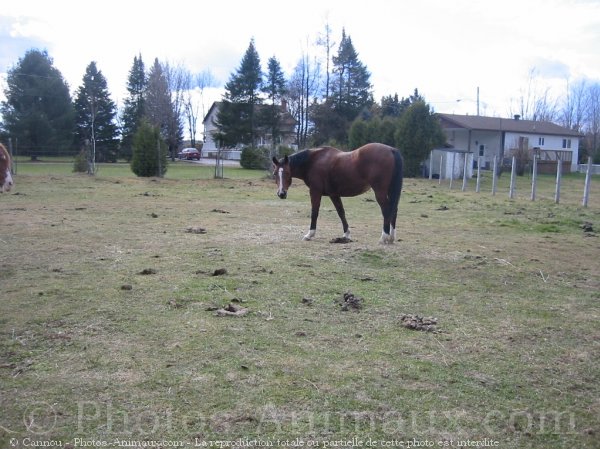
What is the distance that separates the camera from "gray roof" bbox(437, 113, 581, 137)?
47.9 meters

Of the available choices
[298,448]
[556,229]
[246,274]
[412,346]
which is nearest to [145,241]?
[246,274]

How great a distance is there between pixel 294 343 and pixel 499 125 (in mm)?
51140

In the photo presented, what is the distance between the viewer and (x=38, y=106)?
4312 centimetres

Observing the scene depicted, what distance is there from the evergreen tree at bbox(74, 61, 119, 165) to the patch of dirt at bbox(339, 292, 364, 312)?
44314 mm

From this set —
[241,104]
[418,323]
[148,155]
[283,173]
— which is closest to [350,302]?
[418,323]

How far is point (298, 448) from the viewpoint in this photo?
252 cm

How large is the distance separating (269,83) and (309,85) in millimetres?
4233

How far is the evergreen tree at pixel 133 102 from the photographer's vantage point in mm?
49166

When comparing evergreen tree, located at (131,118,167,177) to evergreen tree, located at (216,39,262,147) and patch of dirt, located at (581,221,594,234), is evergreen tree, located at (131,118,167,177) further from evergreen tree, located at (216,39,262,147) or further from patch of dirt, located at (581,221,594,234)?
evergreen tree, located at (216,39,262,147)

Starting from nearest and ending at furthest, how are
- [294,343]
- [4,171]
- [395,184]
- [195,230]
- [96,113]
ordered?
[294,343] < [4,171] < [395,184] < [195,230] < [96,113]

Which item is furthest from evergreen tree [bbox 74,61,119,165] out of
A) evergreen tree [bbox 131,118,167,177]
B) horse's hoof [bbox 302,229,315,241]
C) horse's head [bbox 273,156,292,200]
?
horse's hoof [bbox 302,229,315,241]

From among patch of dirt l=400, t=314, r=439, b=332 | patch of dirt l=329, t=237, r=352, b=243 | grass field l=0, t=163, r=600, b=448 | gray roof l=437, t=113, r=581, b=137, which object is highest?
gray roof l=437, t=113, r=581, b=137

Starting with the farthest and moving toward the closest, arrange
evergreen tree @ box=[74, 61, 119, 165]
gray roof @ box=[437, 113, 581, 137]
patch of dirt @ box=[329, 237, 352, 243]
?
gray roof @ box=[437, 113, 581, 137] < evergreen tree @ box=[74, 61, 119, 165] < patch of dirt @ box=[329, 237, 352, 243]

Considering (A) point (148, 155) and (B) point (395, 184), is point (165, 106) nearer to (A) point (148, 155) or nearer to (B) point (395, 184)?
(A) point (148, 155)
